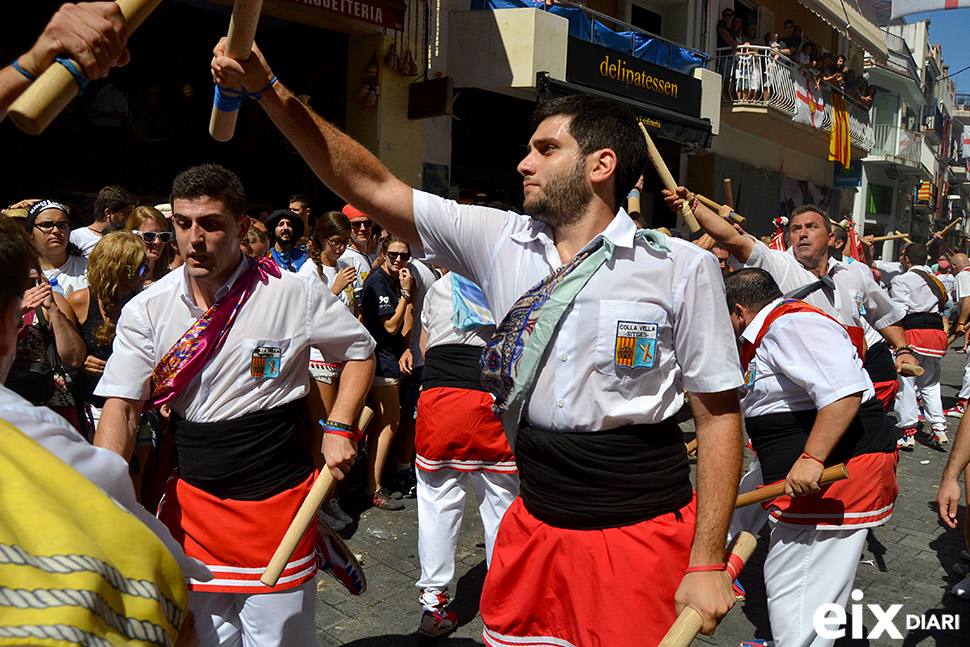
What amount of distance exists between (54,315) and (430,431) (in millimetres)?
2174

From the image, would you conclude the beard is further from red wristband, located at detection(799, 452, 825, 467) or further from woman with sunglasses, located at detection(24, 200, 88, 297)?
woman with sunglasses, located at detection(24, 200, 88, 297)

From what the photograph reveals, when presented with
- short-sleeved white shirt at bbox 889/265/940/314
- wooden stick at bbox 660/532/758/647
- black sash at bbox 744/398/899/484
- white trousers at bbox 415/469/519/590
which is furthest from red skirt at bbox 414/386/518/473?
short-sleeved white shirt at bbox 889/265/940/314

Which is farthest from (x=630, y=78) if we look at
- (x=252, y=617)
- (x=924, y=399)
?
(x=252, y=617)

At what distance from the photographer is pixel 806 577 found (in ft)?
11.8

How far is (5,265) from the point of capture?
1316mm

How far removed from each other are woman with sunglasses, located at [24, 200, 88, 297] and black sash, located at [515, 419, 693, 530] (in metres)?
3.81

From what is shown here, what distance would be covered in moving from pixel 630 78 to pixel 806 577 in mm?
10816

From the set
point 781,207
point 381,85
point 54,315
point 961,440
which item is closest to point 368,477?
point 54,315

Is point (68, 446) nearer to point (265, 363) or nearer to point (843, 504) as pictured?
point (265, 363)

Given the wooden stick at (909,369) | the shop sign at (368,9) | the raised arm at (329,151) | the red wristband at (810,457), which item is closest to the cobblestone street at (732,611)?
the wooden stick at (909,369)

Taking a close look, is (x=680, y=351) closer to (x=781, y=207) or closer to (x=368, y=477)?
(x=368, y=477)

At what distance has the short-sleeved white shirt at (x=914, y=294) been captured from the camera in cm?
964

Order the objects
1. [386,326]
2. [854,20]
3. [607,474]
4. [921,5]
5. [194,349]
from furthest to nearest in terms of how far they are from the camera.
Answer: [854,20] → [921,5] → [386,326] → [194,349] → [607,474]

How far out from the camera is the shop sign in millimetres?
8828
